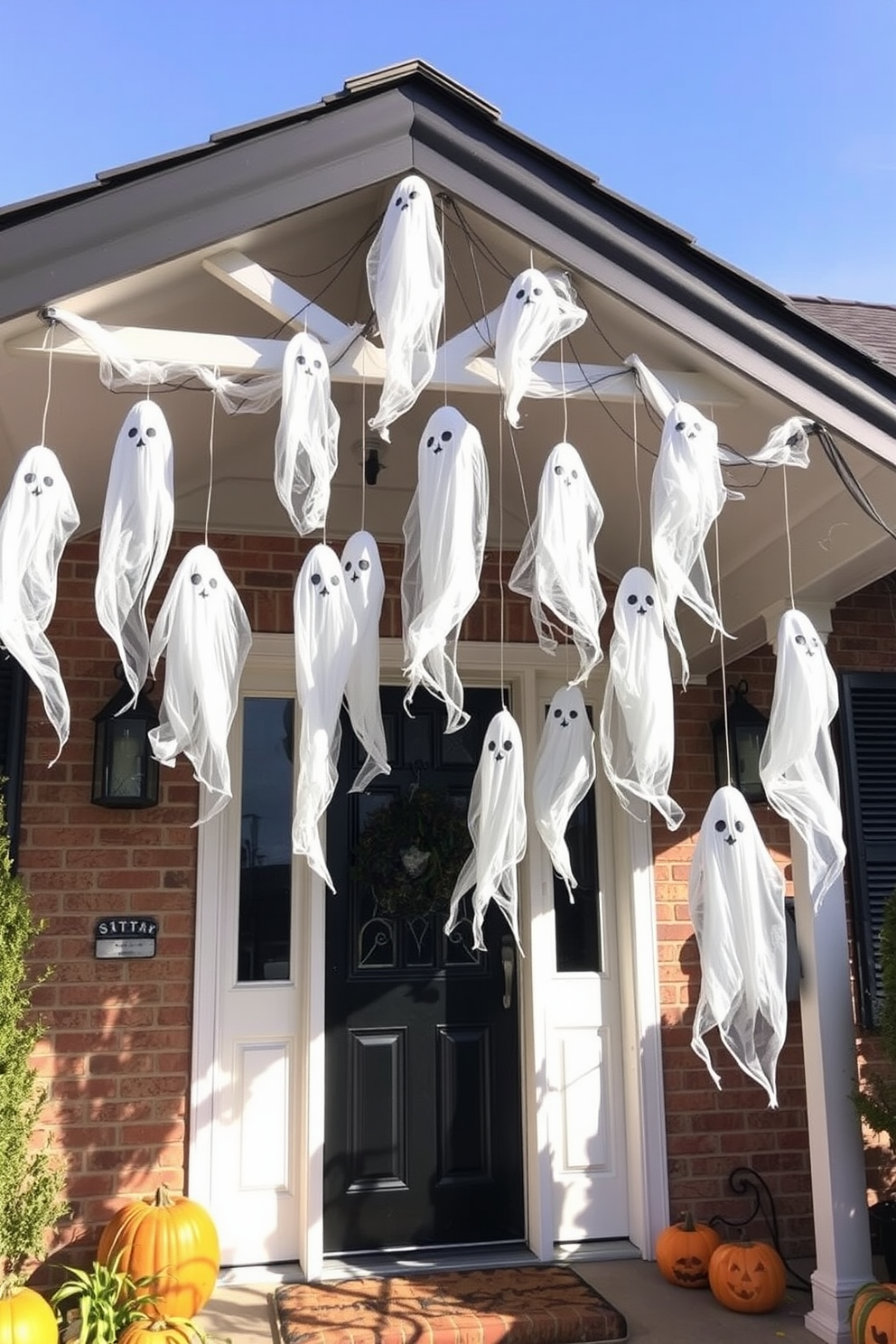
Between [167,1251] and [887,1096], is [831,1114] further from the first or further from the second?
[167,1251]

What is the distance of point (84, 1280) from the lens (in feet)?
10.2

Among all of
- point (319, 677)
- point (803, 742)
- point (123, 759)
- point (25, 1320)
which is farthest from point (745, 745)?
point (25, 1320)

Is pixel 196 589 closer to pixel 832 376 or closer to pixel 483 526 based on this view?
pixel 483 526

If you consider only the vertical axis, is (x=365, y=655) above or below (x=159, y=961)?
above

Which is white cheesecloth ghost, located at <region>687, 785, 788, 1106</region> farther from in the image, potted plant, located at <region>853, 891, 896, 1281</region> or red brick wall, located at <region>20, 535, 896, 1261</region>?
red brick wall, located at <region>20, 535, 896, 1261</region>

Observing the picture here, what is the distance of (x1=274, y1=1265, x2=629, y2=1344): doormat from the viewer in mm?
3229

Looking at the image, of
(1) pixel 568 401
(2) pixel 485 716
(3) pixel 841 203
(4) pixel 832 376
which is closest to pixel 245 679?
(2) pixel 485 716

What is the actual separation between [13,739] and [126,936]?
81 centimetres

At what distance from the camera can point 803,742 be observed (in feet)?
8.69

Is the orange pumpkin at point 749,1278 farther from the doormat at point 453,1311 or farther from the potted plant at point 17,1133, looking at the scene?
the potted plant at point 17,1133

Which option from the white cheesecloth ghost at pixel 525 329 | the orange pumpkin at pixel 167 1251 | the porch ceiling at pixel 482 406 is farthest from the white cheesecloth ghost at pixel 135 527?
the orange pumpkin at pixel 167 1251

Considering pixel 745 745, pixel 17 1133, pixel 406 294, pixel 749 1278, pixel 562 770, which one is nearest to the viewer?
pixel 406 294

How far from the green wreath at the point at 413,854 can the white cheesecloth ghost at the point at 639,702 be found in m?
1.49

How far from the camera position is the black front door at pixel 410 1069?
3.98m
